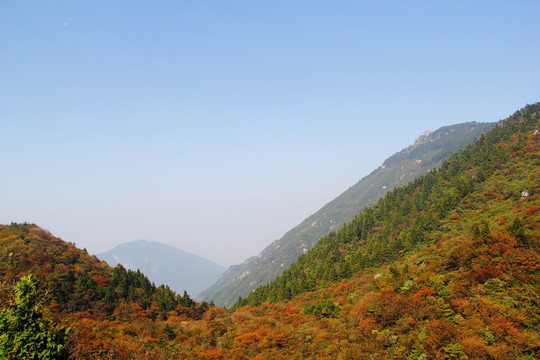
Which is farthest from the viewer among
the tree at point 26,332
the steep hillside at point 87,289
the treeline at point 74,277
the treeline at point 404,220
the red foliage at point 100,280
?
the treeline at point 404,220

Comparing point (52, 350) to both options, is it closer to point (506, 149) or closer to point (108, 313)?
point (108, 313)

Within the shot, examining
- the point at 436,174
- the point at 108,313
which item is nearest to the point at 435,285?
the point at 108,313

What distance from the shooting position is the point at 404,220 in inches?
3799

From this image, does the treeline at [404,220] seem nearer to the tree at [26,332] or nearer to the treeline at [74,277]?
the treeline at [74,277]

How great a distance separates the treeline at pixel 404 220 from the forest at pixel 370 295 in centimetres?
49

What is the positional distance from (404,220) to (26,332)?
9895cm

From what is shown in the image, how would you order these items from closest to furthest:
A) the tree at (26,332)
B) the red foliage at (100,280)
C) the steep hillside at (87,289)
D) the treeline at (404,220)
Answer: the tree at (26,332), the steep hillside at (87,289), the red foliage at (100,280), the treeline at (404,220)

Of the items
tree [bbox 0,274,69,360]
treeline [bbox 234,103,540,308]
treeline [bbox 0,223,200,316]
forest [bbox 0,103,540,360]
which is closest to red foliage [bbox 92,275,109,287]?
treeline [bbox 0,223,200,316]

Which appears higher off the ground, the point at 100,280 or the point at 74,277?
the point at 74,277

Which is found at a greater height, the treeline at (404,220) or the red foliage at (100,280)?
the red foliage at (100,280)

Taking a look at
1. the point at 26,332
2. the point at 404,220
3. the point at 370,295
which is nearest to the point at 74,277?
the point at 26,332

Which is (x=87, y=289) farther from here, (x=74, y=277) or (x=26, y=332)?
(x=26, y=332)

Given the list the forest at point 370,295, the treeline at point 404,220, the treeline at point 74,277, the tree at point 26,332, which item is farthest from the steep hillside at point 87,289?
the treeline at point 404,220

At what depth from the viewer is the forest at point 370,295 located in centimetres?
2675
